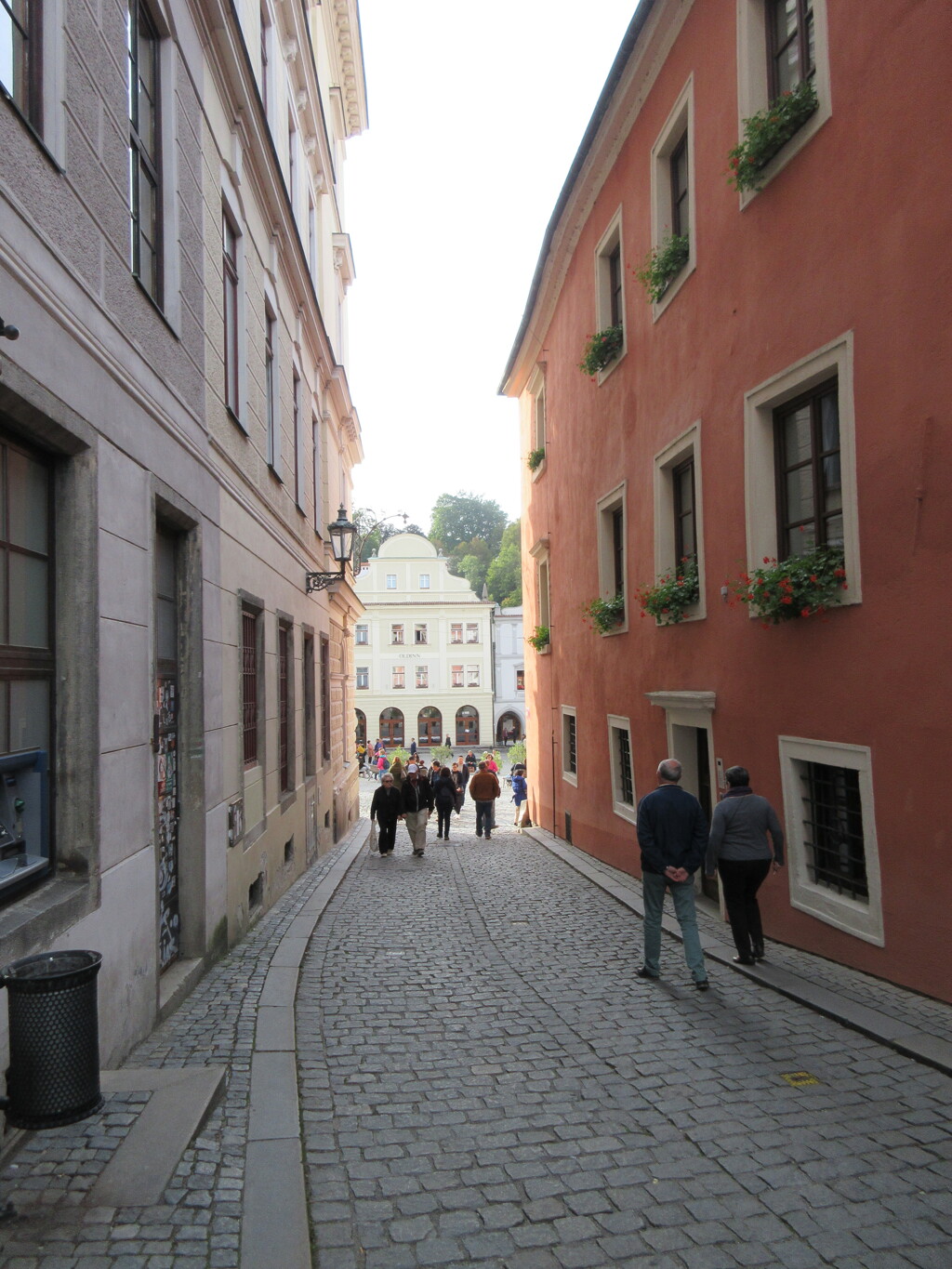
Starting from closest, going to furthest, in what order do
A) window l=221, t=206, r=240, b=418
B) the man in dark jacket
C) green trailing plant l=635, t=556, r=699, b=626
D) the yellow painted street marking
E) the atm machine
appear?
the atm machine
the yellow painted street marking
the man in dark jacket
window l=221, t=206, r=240, b=418
green trailing plant l=635, t=556, r=699, b=626

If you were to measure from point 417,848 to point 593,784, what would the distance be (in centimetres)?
332

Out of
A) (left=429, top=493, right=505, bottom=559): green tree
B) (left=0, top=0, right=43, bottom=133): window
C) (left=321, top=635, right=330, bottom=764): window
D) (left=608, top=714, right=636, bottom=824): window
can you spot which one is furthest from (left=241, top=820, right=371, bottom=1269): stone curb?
(left=429, top=493, right=505, bottom=559): green tree

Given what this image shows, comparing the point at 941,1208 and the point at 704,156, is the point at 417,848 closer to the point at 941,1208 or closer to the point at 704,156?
the point at 704,156

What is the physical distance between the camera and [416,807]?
16.3m

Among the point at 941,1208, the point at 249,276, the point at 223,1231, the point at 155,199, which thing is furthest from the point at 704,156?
the point at 223,1231

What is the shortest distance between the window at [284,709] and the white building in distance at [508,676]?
53.5 meters

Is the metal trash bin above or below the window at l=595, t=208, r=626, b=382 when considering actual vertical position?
below

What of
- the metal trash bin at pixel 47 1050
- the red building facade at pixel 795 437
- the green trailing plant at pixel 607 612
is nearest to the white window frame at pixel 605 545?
the green trailing plant at pixel 607 612

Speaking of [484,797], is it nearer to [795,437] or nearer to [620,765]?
[620,765]

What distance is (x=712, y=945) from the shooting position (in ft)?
26.6

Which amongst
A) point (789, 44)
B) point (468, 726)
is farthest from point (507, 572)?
point (789, 44)

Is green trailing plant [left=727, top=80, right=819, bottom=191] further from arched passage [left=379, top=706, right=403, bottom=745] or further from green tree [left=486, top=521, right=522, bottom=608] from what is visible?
green tree [left=486, top=521, right=522, bottom=608]

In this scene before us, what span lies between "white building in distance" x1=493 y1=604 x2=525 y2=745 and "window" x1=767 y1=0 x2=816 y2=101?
58.0 meters

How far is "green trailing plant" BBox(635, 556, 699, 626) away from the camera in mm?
10383
